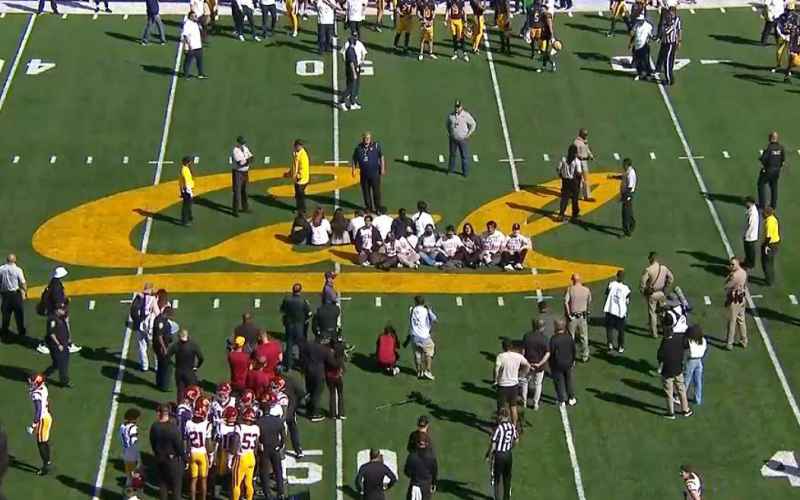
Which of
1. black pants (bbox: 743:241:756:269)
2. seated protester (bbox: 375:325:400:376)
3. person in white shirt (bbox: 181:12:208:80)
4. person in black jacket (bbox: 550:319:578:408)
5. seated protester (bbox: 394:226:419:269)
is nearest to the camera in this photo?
person in black jacket (bbox: 550:319:578:408)

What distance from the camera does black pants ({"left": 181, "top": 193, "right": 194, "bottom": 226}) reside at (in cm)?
3669

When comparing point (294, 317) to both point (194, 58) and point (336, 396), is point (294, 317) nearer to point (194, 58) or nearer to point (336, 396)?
point (336, 396)

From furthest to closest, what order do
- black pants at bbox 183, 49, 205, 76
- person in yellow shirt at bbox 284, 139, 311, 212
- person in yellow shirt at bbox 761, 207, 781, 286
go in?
1. black pants at bbox 183, 49, 205, 76
2. person in yellow shirt at bbox 284, 139, 311, 212
3. person in yellow shirt at bbox 761, 207, 781, 286

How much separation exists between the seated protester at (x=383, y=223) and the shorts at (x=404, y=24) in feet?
34.8

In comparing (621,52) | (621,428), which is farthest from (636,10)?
(621,428)

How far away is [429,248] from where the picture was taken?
35375mm

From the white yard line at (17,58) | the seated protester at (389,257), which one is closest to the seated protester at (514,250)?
the seated protester at (389,257)

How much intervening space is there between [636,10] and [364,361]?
677 inches

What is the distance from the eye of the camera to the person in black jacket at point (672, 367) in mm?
29812

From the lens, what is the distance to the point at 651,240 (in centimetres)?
3641

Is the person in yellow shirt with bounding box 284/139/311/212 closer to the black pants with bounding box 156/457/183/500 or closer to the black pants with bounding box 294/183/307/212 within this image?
the black pants with bounding box 294/183/307/212

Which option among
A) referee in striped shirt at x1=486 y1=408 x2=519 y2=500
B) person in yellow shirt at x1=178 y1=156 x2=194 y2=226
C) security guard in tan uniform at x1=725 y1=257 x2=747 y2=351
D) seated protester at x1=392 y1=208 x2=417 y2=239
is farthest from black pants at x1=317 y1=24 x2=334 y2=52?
referee in striped shirt at x1=486 y1=408 x2=519 y2=500

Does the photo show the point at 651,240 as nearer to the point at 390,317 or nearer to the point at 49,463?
the point at 390,317

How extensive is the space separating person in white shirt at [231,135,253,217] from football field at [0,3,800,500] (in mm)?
342
